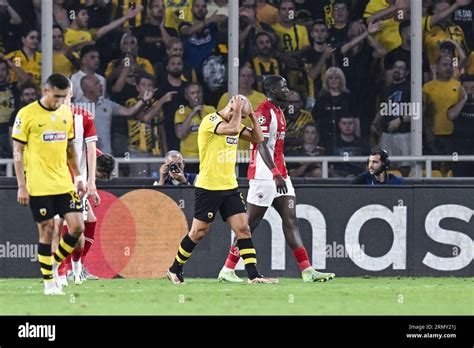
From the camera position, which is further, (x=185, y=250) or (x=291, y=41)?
(x=291, y=41)

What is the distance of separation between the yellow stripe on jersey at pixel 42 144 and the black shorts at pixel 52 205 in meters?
0.04

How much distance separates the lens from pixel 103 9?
59.5ft

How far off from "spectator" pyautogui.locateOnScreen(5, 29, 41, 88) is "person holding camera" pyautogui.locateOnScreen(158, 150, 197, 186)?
1.97m

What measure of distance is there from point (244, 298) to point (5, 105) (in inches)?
241

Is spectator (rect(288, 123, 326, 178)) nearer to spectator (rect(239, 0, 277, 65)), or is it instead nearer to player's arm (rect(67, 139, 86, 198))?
spectator (rect(239, 0, 277, 65))

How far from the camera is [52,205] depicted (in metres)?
12.9

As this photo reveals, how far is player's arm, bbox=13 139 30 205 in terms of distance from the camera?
12.7m

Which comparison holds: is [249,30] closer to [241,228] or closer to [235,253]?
[235,253]

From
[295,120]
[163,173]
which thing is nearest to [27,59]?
[163,173]

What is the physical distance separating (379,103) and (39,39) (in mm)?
4225

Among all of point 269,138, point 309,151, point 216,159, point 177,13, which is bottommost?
point 216,159

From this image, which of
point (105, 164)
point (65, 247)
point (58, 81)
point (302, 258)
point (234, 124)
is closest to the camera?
point (58, 81)

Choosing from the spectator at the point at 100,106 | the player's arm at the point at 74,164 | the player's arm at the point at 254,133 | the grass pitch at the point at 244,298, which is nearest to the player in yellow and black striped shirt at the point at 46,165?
the player's arm at the point at 74,164
